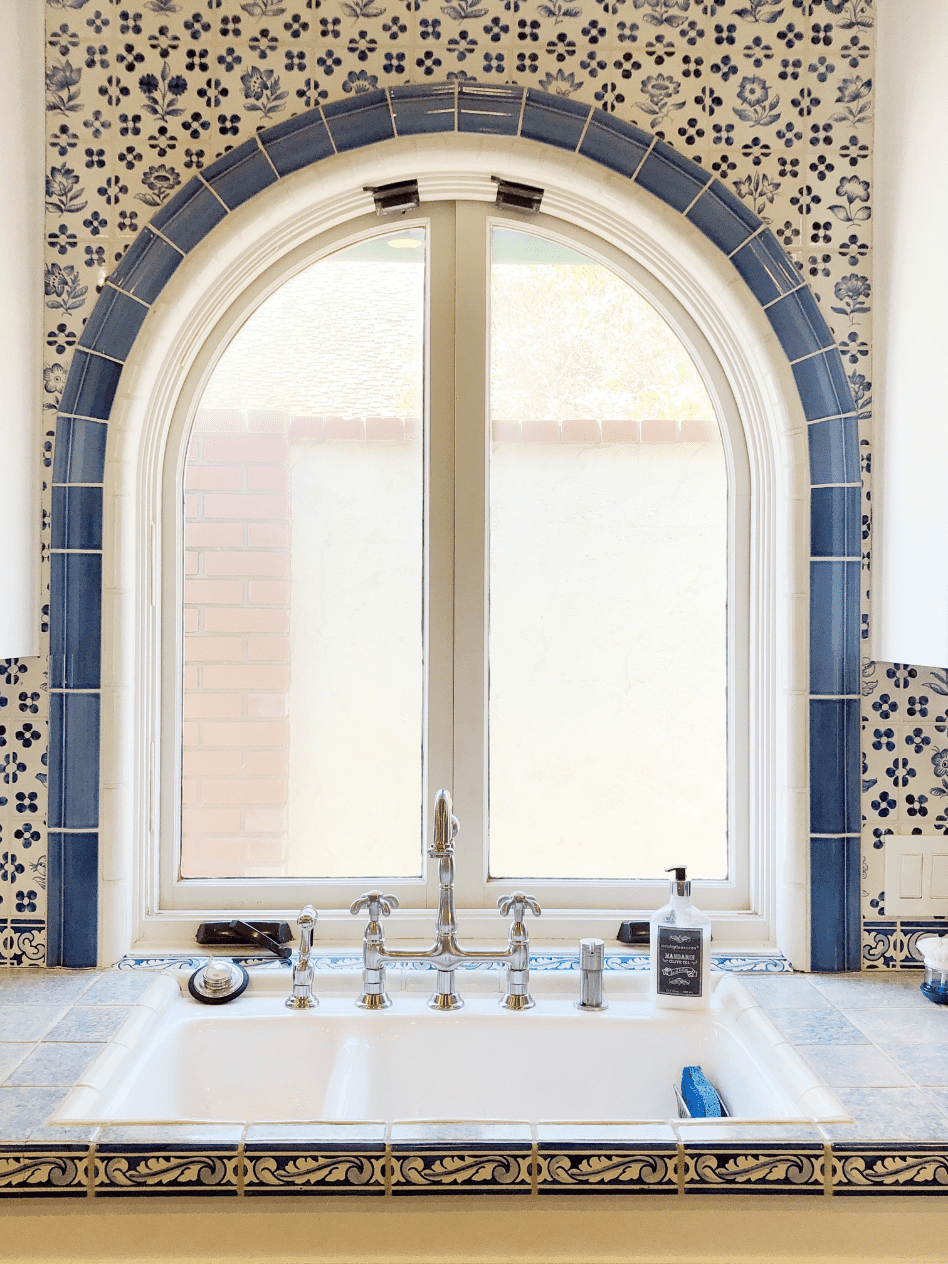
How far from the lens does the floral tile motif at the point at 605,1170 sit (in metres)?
1.05

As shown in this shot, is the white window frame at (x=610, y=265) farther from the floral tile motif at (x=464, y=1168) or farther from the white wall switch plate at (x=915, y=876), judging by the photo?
the floral tile motif at (x=464, y=1168)

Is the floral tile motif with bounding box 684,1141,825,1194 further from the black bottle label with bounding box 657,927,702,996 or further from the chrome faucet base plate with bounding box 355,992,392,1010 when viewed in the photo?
the chrome faucet base plate with bounding box 355,992,392,1010

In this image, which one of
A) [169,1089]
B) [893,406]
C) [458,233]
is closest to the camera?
[169,1089]

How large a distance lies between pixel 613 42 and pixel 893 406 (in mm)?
733

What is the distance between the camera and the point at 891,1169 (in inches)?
41.7

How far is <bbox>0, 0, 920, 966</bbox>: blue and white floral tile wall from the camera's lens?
1.55m

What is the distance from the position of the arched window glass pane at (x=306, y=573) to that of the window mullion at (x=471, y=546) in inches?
2.9

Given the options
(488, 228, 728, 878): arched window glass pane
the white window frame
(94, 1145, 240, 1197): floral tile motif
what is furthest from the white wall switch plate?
(94, 1145, 240, 1197): floral tile motif

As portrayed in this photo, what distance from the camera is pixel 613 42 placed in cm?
157

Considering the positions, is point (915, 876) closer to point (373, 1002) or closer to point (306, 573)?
point (373, 1002)

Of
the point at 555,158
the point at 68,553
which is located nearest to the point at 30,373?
the point at 68,553

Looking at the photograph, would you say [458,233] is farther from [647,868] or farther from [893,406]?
[647,868]

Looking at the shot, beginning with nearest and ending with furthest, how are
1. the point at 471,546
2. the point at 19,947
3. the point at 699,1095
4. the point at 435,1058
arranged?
the point at 699,1095
the point at 435,1058
the point at 19,947
the point at 471,546

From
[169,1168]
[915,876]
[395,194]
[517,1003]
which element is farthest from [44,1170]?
[395,194]
